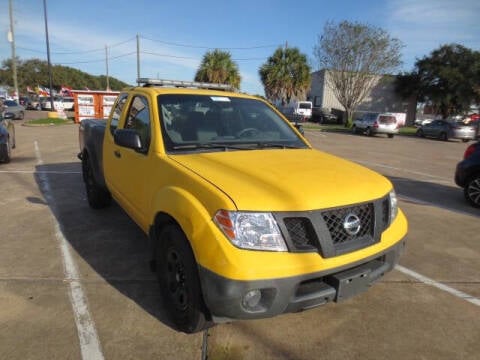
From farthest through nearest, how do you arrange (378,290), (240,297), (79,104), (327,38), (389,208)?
(327,38), (79,104), (378,290), (389,208), (240,297)

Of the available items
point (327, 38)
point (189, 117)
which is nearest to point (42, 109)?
point (327, 38)

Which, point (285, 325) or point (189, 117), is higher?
point (189, 117)

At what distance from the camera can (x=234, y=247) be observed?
223 centimetres

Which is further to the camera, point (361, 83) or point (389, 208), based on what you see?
point (361, 83)

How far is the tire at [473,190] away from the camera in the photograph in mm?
6727

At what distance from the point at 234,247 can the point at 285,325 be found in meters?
1.08

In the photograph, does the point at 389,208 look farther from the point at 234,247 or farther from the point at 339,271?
the point at 234,247

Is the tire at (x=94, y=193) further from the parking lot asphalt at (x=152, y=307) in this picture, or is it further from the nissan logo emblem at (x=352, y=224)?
the nissan logo emblem at (x=352, y=224)

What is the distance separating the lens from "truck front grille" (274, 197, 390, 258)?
2.31 metres

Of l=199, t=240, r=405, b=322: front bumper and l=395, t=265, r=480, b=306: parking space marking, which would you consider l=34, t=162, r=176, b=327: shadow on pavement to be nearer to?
l=199, t=240, r=405, b=322: front bumper

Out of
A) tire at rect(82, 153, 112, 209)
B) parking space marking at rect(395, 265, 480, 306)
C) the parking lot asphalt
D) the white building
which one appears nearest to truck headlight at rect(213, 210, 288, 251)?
the parking lot asphalt

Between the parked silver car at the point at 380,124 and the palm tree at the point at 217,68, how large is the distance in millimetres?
15420

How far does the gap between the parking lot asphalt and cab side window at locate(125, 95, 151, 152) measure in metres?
1.37

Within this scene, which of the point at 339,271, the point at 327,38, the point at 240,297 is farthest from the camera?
the point at 327,38
